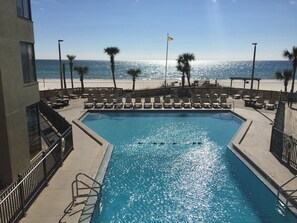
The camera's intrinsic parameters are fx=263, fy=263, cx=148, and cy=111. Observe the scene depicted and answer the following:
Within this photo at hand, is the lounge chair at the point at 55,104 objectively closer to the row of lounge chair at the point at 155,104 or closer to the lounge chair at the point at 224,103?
the row of lounge chair at the point at 155,104

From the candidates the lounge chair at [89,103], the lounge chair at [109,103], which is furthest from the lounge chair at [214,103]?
the lounge chair at [89,103]

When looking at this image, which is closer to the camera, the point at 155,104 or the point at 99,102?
the point at 155,104

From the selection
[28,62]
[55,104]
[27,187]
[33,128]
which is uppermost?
[28,62]

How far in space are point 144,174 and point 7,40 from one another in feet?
21.2

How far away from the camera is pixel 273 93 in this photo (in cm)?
2502

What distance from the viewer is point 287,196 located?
25.5ft

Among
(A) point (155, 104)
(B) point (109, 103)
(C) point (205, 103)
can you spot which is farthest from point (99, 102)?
(C) point (205, 103)

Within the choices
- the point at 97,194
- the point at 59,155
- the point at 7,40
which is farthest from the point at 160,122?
the point at 7,40

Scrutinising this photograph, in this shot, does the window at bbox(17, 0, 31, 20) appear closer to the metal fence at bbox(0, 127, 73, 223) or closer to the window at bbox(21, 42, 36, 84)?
the window at bbox(21, 42, 36, 84)

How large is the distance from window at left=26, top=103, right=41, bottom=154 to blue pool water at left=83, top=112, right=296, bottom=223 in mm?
3145

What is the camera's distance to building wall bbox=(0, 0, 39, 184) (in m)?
7.54

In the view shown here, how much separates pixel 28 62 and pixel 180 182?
7.06 meters

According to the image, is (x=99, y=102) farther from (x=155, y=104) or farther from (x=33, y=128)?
(x=33, y=128)

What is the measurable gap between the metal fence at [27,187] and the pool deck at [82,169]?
205 mm
